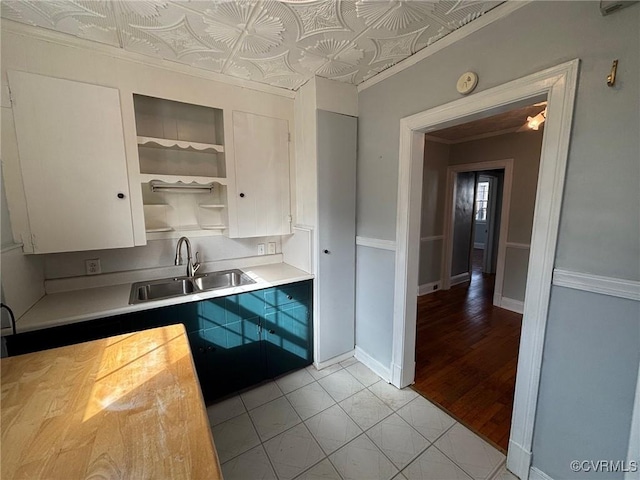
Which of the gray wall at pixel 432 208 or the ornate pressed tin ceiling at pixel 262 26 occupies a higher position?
the ornate pressed tin ceiling at pixel 262 26

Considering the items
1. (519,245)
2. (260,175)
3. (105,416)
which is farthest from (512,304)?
(105,416)

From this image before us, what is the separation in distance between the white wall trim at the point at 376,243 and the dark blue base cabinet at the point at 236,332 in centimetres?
58

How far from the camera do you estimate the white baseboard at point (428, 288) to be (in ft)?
13.5

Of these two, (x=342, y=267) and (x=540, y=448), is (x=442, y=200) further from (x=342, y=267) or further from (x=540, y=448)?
(x=540, y=448)

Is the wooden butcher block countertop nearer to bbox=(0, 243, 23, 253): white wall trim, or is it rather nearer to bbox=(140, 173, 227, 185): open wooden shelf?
bbox=(0, 243, 23, 253): white wall trim

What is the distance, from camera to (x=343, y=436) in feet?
5.59

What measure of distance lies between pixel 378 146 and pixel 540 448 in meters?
2.09

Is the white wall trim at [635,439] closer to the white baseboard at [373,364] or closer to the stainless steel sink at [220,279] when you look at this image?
the white baseboard at [373,364]

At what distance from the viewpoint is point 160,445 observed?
2.30ft

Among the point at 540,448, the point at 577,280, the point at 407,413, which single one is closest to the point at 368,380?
the point at 407,413

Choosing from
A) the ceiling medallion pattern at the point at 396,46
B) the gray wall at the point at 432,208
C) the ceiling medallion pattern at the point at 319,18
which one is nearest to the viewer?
the ceiling medallion pattern at the point at 319,18

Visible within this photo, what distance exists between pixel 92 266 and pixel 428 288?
4.12m

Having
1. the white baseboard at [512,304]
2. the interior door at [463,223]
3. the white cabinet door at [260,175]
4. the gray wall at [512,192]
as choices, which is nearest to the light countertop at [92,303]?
the white cabinet door at [260,175]

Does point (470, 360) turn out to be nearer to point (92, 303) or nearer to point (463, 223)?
point (463, 223)
